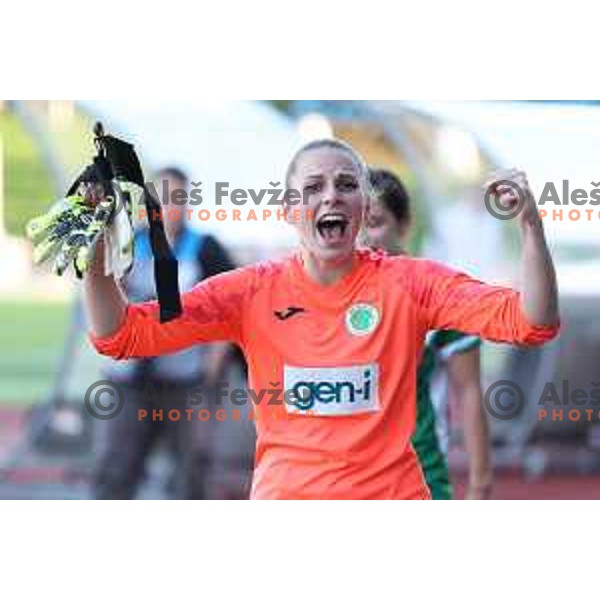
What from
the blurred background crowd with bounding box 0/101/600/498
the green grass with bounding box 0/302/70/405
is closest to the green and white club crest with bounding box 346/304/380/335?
the blurred background crowd with bounding box 0/101/600/498

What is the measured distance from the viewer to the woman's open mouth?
10.7 ft

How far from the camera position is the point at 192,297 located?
3.28m

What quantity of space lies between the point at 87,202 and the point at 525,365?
5.62 ft

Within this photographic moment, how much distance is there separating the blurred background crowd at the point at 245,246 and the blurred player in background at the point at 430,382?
0.19 metres

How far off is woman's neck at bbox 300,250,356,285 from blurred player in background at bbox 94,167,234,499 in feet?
3.31

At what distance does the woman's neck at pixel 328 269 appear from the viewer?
3295 mm

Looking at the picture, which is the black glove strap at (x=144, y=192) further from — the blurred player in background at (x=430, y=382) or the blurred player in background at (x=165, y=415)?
the blurred player in background at (x=165, y=415)

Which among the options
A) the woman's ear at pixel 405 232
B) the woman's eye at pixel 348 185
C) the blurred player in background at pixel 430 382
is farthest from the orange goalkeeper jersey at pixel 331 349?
the woman's ear at pixel 405 232

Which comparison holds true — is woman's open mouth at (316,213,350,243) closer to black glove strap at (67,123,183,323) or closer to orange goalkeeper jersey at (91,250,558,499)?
orange goalkeeper jersey at (91,250,558,499)

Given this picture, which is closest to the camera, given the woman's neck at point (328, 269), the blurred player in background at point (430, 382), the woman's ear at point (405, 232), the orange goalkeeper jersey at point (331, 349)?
the orange goalkeeper jersey at point (331, 349)

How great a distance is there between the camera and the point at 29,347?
438cm

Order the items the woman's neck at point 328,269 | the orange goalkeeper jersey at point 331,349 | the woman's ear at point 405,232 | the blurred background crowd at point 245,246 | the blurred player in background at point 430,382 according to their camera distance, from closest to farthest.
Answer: the orange goalkeeper jersey at point 331,349
the woman's neck at point 328,269
the blurred player in background at point 430,382
the woman's ear at point 405,232
the blurred background crowd at point 245,246

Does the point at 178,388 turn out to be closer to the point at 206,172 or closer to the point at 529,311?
the point at 206,172
